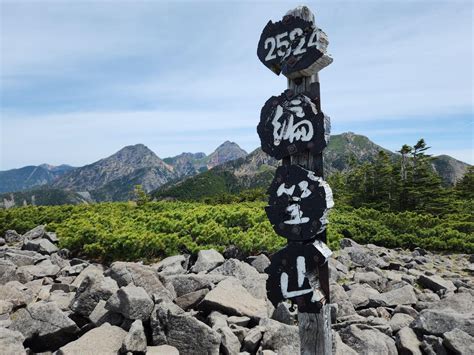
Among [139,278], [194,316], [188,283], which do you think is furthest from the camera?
[188,283]

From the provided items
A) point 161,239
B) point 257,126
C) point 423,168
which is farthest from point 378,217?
point 257,126

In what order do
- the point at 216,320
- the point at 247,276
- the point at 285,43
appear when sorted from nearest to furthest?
the point at 285,43
the point at 216,320
the point at 247,276

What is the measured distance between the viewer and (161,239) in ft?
39.5

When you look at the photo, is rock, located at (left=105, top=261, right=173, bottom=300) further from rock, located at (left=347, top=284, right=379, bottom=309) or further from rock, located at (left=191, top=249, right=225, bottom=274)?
rock, located at (left=347, top=284, right=379, bottom=309)

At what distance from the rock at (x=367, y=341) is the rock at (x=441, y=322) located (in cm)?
81

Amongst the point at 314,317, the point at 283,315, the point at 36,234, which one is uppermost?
the point at 314,317

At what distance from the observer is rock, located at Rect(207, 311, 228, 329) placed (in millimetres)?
5874

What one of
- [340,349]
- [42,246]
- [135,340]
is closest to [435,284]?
[340,349]

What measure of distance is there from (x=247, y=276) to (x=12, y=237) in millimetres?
13652

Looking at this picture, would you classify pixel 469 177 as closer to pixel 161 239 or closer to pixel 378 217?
pixel 378 217

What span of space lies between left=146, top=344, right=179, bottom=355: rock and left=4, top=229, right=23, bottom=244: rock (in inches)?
561

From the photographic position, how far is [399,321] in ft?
23.4

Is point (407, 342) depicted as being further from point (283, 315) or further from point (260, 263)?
point (260, 263)

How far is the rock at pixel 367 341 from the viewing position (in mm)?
5828
